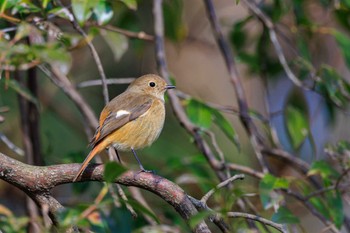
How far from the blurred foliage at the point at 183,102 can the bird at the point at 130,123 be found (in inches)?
10.5

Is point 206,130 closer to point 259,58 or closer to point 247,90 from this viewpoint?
point 259,58

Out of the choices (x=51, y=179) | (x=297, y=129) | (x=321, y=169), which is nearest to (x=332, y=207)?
(x=321, y=169)

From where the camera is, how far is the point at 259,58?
5.96m

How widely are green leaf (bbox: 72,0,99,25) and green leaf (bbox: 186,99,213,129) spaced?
116 cm

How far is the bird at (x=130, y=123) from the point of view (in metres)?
4.32

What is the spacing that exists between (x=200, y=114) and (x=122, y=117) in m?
0.59

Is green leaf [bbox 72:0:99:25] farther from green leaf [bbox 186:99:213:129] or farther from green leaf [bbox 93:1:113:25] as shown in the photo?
green leaf [bbox 186:99:213:129]

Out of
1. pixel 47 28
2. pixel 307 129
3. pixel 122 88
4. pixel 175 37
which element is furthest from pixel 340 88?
pixel 122 88

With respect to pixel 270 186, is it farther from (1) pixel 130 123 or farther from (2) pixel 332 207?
(1) pixel 130 123

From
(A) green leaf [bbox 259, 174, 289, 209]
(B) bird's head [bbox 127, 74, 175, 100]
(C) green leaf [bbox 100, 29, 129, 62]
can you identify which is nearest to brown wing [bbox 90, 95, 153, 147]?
(B) bird's head [bbox 127, 74, 175, 100]

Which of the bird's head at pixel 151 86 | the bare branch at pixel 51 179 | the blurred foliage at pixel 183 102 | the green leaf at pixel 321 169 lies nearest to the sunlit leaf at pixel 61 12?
the blurred foliage at pixel 183 102

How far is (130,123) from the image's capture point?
4.54 metres

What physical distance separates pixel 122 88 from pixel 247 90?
4.51 feet

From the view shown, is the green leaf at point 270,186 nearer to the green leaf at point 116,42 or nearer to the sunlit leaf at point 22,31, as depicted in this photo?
the green leaf at point 116,42
